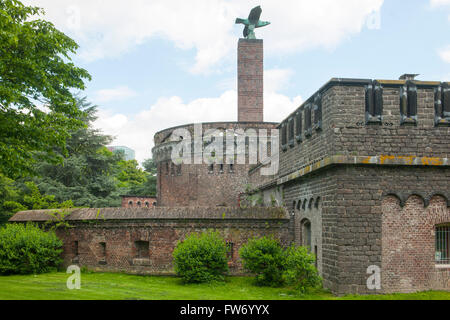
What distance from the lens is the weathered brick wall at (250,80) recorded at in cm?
3284

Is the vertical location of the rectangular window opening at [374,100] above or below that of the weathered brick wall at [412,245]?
above

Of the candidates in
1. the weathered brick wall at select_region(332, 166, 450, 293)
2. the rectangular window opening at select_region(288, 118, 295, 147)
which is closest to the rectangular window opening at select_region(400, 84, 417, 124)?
the weathered brick wall at select_region(332, 166, 450, 293)

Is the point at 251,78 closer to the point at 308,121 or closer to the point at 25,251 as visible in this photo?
the point at 308,121

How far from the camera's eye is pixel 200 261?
44.1 feet

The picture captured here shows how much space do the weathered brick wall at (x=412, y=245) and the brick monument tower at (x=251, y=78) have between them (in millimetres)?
22339

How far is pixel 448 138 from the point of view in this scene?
1099 centimetres

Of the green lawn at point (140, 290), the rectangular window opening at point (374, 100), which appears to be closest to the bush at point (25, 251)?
the green lawn at point (140, 290)

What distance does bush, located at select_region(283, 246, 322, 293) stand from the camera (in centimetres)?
1122

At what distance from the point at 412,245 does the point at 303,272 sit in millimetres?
2788

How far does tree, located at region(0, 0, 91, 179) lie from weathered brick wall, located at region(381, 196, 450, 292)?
9826mm

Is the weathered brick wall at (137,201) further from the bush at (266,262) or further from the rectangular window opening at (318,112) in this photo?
the rectangular window opening at (318,112)

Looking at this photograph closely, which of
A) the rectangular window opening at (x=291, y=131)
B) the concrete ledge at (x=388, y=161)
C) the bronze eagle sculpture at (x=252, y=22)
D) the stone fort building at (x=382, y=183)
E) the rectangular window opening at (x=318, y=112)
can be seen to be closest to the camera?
the concrete ledge at (x=388, y=161)

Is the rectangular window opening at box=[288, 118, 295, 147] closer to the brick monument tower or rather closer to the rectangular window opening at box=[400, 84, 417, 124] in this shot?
the rectangular window opening at box=[400, 84, 417, 124]

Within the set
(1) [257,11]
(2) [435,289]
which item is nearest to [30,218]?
(2) [435,289]
